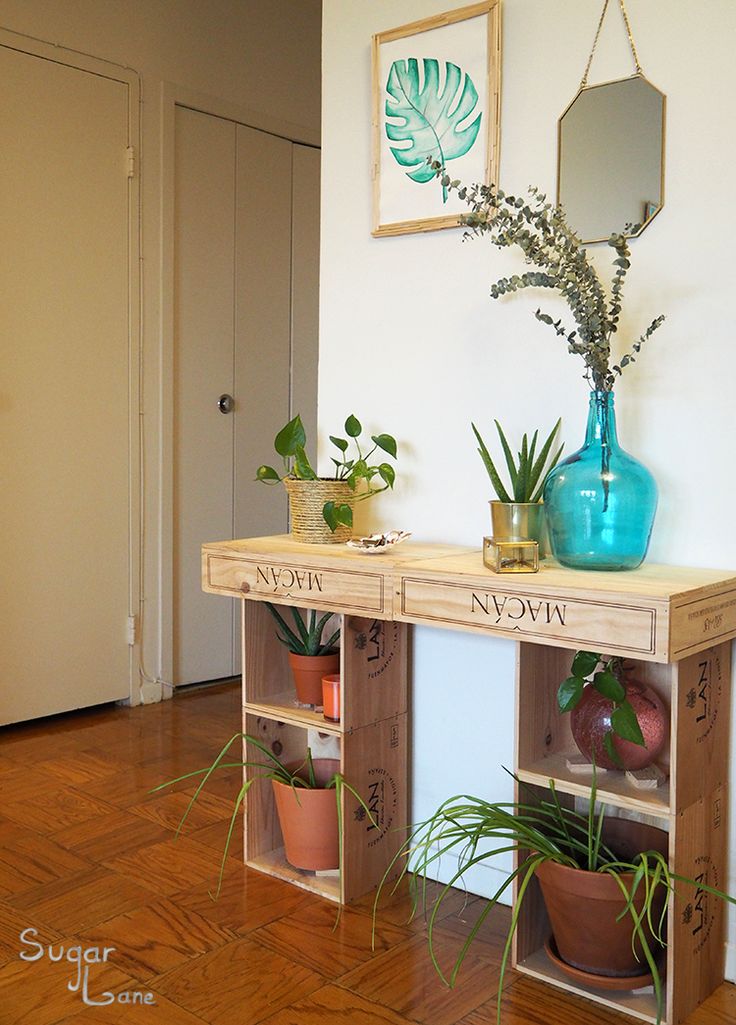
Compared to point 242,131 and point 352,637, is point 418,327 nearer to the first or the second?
point 352,637

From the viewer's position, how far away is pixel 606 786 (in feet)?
5.80

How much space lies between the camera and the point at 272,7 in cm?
395

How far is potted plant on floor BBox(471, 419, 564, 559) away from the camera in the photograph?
1.94 metres

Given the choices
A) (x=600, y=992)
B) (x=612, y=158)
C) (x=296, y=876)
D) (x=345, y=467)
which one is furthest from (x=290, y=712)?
(x=612, y=158)

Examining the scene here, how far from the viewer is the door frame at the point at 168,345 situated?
3.60 m

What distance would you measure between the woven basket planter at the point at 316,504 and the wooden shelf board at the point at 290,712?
0.37m

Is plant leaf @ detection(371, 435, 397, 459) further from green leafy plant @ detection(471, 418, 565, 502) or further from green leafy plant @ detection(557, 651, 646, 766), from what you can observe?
green leafy plant @ detection(557, 651, 646, 766)

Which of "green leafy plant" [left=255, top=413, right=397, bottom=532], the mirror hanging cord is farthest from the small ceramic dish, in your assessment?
the mirror hanging cord

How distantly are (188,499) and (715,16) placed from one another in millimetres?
2507

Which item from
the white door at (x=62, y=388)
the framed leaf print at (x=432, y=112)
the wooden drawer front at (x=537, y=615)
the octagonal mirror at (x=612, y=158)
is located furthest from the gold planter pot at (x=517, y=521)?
the white door at (x=62, y=388)

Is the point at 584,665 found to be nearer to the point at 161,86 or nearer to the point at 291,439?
the point at 291,439

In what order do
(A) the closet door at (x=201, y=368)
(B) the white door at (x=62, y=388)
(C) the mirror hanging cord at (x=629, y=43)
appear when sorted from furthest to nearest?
(A) the closet door at (x=201, y=368) < (B) the white door at (x=62, y=388) < (C) the mirror hanging cord at (x=629, y=43)

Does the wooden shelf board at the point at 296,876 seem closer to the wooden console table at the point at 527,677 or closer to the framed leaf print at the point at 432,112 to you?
the wooden console table at the point at 527,677

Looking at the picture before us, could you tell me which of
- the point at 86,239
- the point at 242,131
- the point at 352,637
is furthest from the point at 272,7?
the point at 352,637
